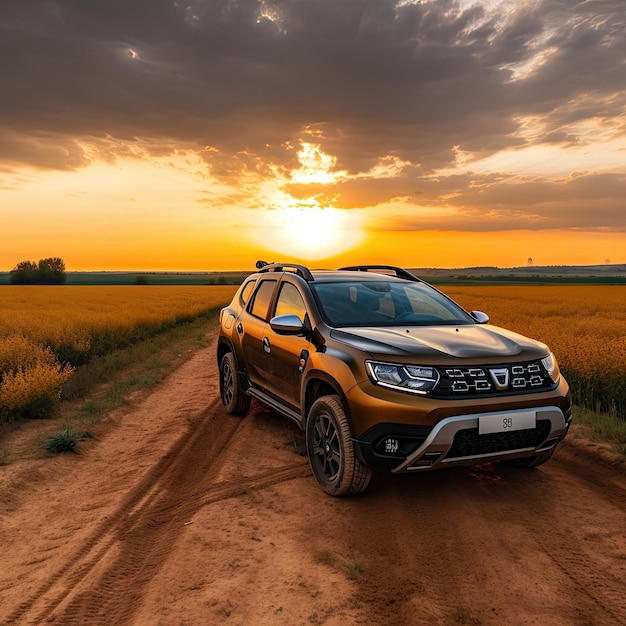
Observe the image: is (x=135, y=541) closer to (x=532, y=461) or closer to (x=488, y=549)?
(x=488, y=549)

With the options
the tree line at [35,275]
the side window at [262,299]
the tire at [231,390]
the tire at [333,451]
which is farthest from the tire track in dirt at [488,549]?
the tree line at [35,275]

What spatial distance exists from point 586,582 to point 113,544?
116 inches

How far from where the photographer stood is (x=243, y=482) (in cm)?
473

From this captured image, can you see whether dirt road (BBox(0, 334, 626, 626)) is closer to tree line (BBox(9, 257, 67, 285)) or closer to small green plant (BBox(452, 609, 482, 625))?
small green plant (BBox(452, 609, 482, 625))

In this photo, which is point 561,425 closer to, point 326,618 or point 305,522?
point 305,522

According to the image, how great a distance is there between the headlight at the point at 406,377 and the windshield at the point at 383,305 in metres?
0.92

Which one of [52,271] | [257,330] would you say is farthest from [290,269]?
[52,271]

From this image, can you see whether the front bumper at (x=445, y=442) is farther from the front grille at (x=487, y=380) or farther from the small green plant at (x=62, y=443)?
the small green plant at (x=62, y=443)

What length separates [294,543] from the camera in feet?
12.0

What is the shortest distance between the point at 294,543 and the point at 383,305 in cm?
243

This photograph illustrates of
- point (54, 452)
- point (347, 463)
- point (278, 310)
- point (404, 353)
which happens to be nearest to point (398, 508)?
point (347, 463)

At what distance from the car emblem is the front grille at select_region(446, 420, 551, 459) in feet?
1.10

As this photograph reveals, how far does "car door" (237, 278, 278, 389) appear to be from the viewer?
19.5 ft

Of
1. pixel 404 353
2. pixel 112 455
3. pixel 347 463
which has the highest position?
pixel 404 353
